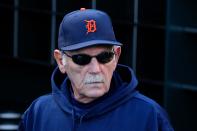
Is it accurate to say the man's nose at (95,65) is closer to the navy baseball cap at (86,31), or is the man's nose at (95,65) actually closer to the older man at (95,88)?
the older man at (95,88)

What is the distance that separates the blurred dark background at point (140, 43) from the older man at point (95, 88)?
465 centimetres

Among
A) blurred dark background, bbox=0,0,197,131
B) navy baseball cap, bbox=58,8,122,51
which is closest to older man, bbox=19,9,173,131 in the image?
navy baseball cap, bbox=58,8,122,51

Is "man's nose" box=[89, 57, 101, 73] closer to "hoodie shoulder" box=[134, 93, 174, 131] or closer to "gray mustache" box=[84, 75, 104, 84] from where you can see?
"gray mustache" box=[84, 75, 104, 84]

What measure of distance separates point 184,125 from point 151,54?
1.00 metres

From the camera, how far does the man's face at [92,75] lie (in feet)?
12.1

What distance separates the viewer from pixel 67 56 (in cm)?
381

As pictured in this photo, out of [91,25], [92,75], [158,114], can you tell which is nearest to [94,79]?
[92,75]

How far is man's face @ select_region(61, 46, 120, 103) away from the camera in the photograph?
369 cm

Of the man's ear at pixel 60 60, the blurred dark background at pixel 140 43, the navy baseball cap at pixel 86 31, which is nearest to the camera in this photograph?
the navy baseball cap at pixel 86 31

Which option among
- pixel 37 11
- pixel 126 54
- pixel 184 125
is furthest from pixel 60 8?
pixel 184 125

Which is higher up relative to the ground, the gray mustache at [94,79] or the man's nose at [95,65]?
the man's nose at [95,65]

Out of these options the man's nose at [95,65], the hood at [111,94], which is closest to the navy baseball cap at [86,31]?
the man's nose at [95,65]

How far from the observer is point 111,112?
378 cm

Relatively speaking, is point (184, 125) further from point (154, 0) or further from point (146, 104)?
point (146, 104)
